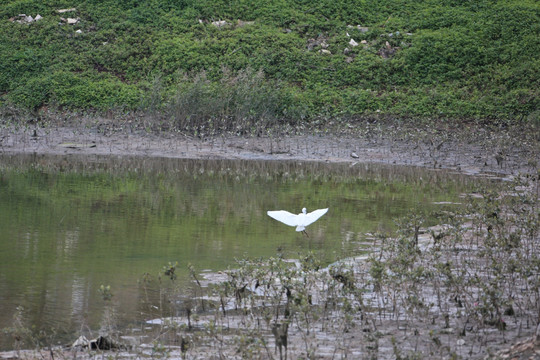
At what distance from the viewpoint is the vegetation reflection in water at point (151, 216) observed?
26.1ft

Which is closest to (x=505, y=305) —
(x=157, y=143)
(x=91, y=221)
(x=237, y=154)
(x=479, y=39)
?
(x=91, y=221)

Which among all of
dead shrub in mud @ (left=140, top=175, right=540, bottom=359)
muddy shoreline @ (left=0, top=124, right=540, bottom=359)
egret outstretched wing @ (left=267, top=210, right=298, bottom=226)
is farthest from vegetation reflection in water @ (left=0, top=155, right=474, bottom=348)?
muddy shoreline @ (left=0, top=124, right=540, bottom=359)

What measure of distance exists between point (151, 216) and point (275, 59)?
1893 centimetres

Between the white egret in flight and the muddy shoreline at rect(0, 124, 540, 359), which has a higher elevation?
the muddy shoreline at rect(0, 124, 540, 359)

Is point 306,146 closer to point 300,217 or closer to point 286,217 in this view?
point 286,217

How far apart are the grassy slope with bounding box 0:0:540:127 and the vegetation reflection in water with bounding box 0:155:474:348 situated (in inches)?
223

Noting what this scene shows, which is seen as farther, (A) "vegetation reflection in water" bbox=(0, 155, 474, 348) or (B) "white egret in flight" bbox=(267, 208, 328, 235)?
(B) "white egret in flight" bbox=(267, 208, 328, 235)

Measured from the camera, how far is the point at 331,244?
10.8 meters

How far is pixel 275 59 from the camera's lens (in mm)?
30609

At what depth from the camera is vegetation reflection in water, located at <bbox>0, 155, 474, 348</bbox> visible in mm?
7957

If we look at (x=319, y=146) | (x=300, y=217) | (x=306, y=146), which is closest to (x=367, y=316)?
(x=300, y=217)

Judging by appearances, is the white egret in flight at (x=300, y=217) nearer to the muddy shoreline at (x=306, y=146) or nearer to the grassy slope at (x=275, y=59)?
the muddy shoreline at (x=306, y=146)

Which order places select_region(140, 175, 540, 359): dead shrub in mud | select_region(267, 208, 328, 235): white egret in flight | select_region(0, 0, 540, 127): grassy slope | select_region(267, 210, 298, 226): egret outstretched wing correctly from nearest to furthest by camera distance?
select_region(140, 175, 540, 359): dead shrub in mud
select_region(267, 208, 328, 235): white egret in flight
select_region(267, 210, 298, 226): egret outstretched wing
select_region(0, 0, 540, 127): grassy slope

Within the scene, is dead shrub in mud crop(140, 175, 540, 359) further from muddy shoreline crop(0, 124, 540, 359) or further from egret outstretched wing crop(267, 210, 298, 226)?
muddy shoreline crop(0, 124, 540, 359)
